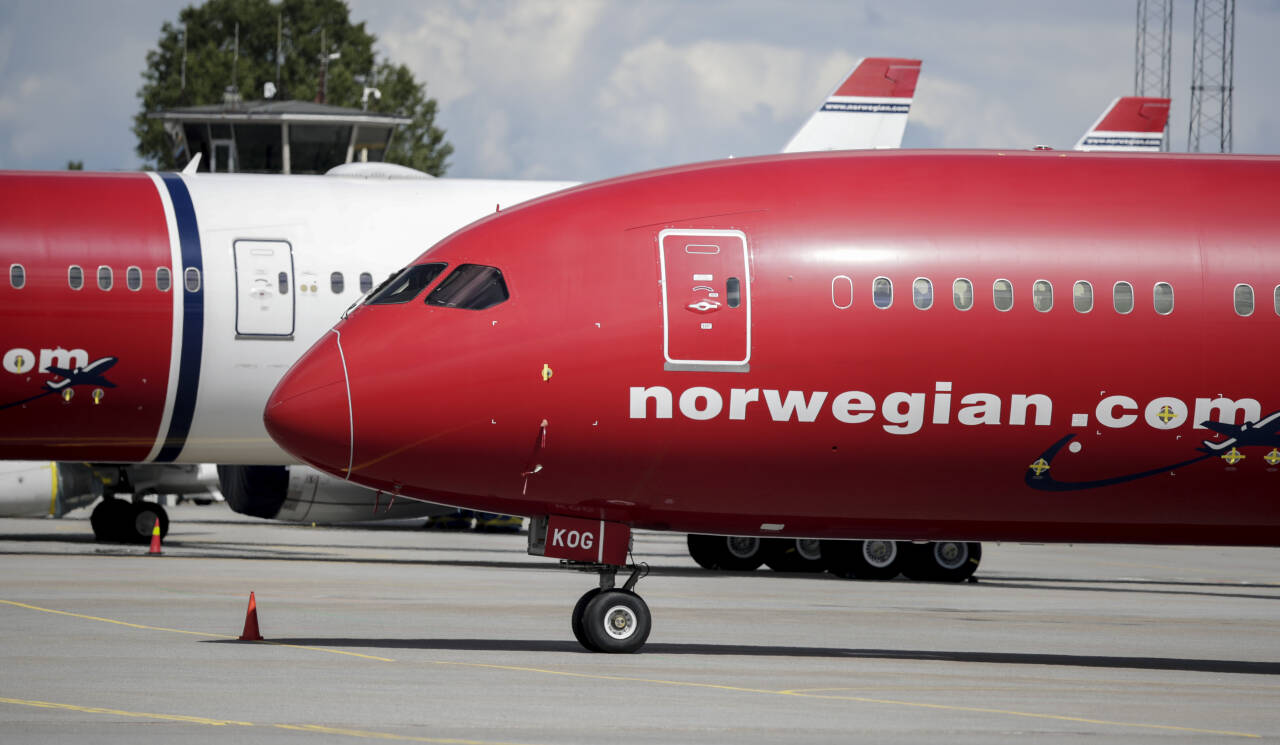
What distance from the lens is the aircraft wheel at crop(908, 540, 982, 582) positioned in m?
32.6

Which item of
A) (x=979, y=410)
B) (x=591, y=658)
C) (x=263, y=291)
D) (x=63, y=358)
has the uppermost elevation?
(x=263, y=291)

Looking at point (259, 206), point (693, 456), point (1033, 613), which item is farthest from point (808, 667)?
point (259, 206)

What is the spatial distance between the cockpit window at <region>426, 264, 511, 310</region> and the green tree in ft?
317

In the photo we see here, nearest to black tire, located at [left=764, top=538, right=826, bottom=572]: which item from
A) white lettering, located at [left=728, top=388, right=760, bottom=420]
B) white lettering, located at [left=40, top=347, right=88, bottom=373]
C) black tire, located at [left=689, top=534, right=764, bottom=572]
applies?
black tire, located at [left=689, top=534, right=764, bottom=572]

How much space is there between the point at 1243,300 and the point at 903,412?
3759 millimetres

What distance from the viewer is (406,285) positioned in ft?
59.8

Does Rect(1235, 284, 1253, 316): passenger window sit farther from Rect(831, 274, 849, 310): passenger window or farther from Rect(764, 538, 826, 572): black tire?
Rect(764, 538, 826, 572): black tire

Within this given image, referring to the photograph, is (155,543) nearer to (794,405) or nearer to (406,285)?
(406,285)

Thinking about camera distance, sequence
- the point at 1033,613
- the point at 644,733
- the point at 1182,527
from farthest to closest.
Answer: the point at 1033,613
the point at 1182,527
the point at 644,733

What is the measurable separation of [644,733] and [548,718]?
94 cm

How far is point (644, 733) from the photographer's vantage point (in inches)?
520

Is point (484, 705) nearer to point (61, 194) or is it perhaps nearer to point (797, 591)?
point (797, 591)

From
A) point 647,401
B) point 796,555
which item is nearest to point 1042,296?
point 647,401

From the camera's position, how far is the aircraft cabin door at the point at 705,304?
17.8 meters
